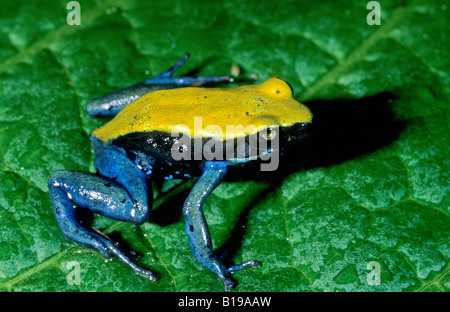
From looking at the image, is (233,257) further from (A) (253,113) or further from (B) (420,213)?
(B) (420,213)

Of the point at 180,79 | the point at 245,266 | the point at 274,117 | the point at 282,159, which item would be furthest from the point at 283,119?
the point at 180,79

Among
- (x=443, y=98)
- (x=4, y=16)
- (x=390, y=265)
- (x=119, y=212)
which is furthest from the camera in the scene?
(x=4, y=16)

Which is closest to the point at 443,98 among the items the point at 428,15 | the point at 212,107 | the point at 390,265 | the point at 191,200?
the point at 428,15

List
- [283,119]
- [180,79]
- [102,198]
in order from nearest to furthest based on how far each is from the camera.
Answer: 1. [283,119]
2. [102,198]
3. [180,79]

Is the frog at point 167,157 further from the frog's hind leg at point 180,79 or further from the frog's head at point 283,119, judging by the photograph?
the frog's hind leg at point 180,79

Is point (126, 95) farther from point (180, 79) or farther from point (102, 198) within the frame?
point (102, 198)

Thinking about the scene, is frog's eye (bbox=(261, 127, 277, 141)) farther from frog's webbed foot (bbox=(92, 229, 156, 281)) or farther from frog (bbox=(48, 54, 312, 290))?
frog's webbed foot (bbox=(92, 229, 156, 281))

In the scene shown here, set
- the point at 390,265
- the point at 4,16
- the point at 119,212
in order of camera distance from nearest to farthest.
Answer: the point at 390,265 → the point at 119,212 → the point at 4,16
